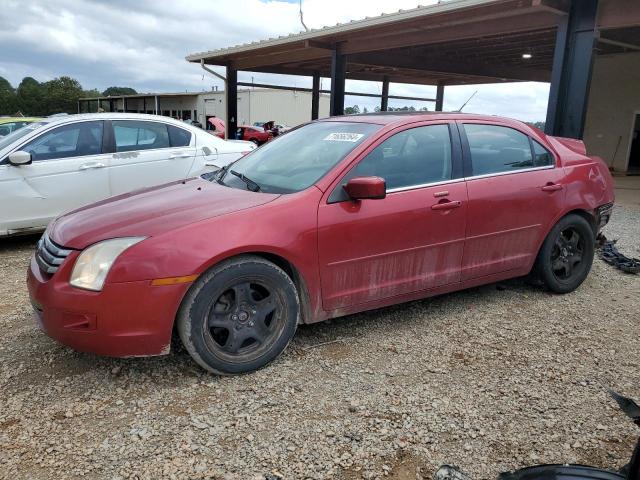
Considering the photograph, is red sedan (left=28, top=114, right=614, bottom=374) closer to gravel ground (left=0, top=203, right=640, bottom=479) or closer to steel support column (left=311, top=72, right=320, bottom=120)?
gravel ground (left=0, top=203, right=640, bottom=479)

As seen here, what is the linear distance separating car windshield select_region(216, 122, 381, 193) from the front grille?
1183mm

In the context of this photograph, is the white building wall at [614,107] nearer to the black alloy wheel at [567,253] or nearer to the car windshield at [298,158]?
the black alloy wheel at [567,253]

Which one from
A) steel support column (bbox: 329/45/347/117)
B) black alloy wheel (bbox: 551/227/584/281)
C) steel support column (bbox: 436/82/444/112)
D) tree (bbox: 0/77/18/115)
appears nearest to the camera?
black alloy wheel (bbox: 551/227/584/281)

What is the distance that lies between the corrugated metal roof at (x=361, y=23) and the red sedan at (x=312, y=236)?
181 inches

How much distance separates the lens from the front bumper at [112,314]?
274cm

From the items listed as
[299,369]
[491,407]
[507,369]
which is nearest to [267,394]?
[299,369]

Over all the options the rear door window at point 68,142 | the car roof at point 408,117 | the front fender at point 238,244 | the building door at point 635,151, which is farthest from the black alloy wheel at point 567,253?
the building door at point 635,151

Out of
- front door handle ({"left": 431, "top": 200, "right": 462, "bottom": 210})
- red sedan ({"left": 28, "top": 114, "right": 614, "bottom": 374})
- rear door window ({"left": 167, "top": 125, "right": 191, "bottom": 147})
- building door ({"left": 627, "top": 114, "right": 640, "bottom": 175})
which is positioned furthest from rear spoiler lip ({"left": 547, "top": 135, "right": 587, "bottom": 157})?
building door ({"left": 627, "top": 114, "right": 640, "bottom": 175})

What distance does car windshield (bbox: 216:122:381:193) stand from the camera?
3.46m

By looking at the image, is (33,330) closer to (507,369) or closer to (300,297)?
(300,297)

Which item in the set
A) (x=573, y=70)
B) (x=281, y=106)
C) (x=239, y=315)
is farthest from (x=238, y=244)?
(x=281, y=106)

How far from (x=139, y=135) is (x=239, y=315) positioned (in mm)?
4257

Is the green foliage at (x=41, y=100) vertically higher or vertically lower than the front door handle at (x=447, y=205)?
higher

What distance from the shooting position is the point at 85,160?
600cm
